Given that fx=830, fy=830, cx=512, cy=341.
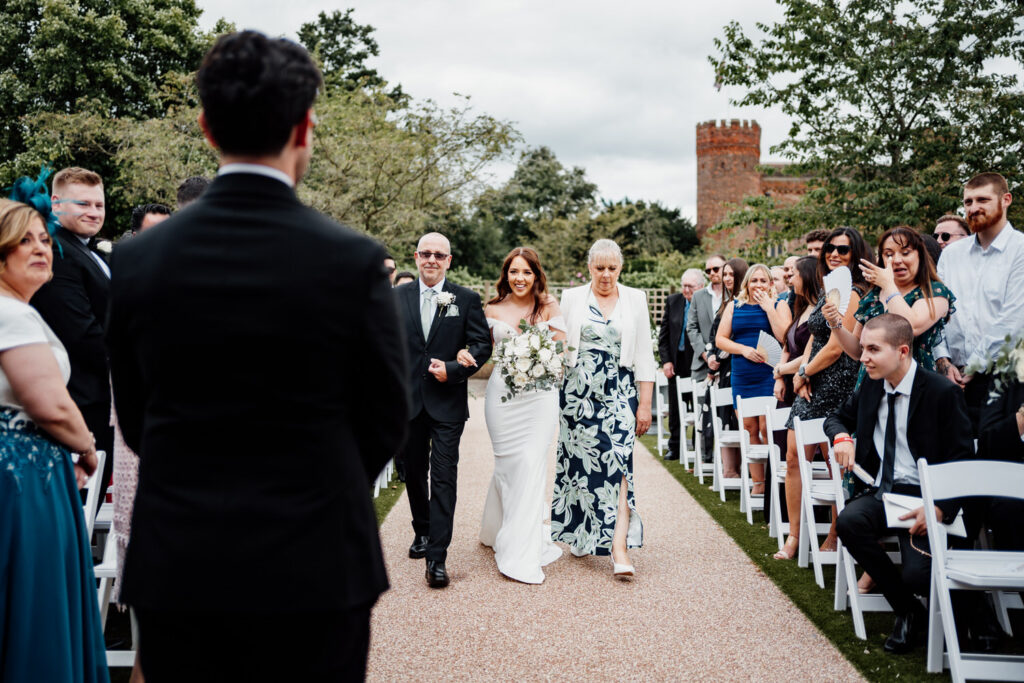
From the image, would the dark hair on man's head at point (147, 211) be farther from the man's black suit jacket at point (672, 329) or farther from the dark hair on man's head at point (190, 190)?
the man's black suit jacket at point (672, 329)

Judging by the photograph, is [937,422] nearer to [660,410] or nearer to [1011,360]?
[1011,360]

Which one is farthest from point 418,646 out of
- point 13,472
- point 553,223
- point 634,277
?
point 553,223

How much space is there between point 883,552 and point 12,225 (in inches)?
177

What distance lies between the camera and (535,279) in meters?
6.45

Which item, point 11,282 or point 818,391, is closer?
point 11,282

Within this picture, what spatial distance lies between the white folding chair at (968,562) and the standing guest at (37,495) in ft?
12.4

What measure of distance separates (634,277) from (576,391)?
74.7ft

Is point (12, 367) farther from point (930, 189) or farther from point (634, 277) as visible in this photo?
point (634, 277)

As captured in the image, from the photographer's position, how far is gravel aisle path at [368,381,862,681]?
14.5ft

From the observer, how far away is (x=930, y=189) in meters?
17.1

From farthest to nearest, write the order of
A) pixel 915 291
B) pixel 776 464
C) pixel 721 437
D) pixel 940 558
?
1. pixel 721 437
2. pixel 776 464
3. pixel 915 291
4. pixel 940 558

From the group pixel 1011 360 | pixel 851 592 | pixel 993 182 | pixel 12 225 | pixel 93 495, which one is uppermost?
pixel 993 182

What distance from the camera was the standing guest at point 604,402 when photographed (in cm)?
632

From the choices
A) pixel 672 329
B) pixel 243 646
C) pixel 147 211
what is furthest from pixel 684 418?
pixel 243 646
